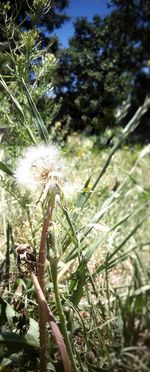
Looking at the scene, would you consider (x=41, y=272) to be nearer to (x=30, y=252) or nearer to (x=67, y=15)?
(x=30, y=252)

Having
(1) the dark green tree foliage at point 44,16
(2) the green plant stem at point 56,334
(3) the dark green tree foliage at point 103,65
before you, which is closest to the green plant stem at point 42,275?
(2) the green plant stem at point 56,334

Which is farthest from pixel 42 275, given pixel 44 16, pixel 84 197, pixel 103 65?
pixel 103 65

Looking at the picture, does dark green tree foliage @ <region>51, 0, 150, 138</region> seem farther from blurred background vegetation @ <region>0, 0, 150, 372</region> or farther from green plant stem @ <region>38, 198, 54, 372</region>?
green plant stem @ <region>38, 198, 54, 372</region>

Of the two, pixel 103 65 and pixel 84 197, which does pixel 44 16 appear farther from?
pixel 84 197

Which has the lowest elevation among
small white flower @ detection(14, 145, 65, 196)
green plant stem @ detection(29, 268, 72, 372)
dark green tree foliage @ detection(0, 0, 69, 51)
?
green plant stem @ detection(29, 268, 72, 372)

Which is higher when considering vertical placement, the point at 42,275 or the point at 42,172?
the point at 42,172

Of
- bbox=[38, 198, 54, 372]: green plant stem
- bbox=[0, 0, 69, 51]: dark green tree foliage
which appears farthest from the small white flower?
bbox=[0, 0, 69, 51]: dark green tree foliage

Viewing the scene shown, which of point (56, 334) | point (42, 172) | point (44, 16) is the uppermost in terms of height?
point (44, 16)

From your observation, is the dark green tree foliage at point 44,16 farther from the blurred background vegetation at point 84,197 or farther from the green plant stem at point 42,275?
the green plant stem at point 42,275
